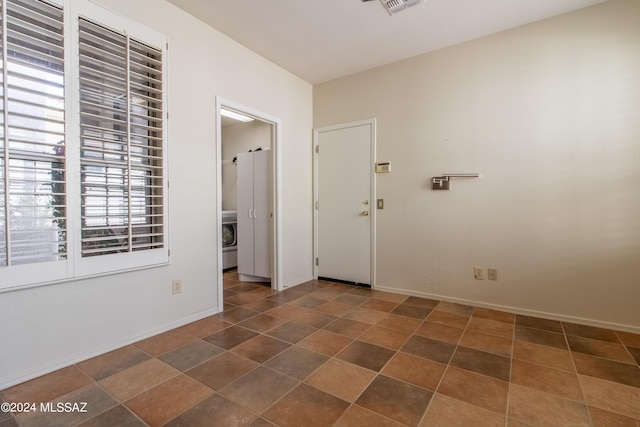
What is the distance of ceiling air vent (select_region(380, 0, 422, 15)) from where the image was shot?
2.45 meters

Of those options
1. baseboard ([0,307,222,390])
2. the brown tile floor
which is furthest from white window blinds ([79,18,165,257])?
the brown tile floor

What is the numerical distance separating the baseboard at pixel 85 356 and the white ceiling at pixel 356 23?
276 cm

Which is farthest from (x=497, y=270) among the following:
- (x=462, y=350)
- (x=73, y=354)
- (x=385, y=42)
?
(x=73, y=354)

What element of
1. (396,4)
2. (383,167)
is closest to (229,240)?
(383,167)

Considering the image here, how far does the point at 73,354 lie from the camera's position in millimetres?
2002

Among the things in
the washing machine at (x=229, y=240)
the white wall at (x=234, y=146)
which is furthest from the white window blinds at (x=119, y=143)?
the white wall at (x=234, y=146)

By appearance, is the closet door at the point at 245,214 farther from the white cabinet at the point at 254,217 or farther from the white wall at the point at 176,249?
the white wall at the point at 176,249

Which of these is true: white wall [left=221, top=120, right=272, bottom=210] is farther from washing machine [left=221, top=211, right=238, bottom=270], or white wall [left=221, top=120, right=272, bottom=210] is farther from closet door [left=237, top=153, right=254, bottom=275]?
closet door [left=237, top=153, right=254, bottom=275]

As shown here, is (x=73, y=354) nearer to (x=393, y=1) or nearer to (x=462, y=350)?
(x=462, y=350)

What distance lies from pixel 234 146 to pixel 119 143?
3.74 meters

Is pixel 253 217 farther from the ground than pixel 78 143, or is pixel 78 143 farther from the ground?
pixel 78 143

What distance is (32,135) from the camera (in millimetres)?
1805

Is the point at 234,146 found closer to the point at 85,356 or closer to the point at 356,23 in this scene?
the point at 356,23

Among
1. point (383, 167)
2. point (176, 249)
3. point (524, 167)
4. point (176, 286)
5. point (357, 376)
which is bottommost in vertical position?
point (357, 376)
